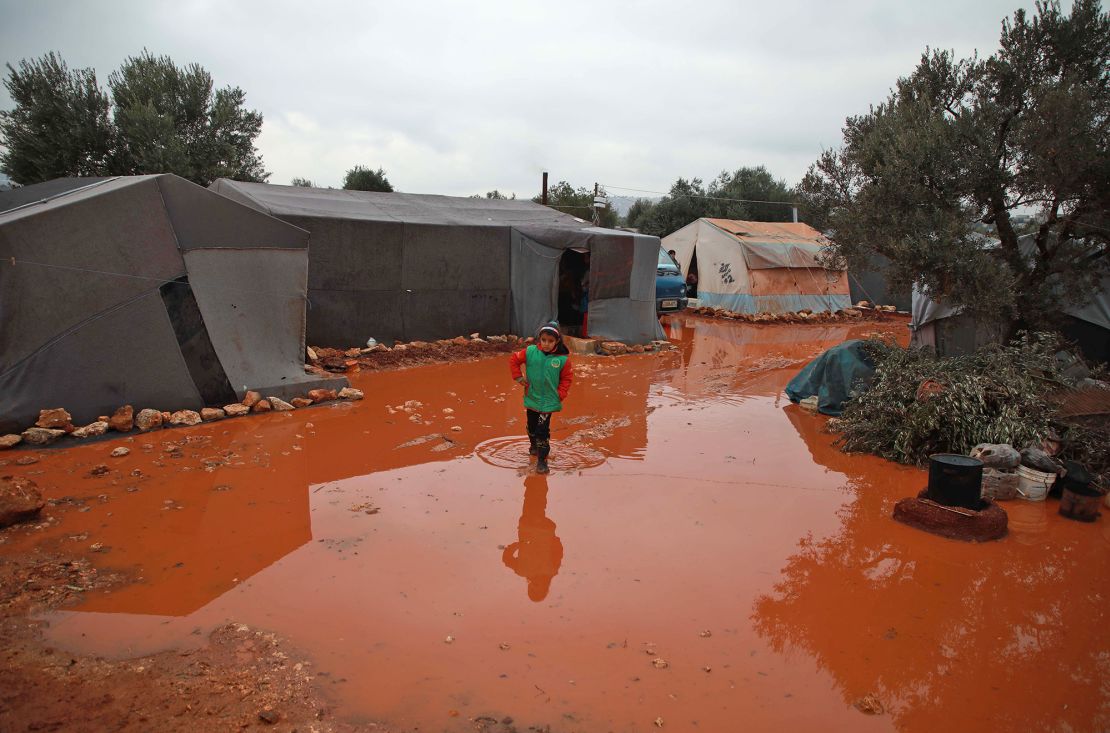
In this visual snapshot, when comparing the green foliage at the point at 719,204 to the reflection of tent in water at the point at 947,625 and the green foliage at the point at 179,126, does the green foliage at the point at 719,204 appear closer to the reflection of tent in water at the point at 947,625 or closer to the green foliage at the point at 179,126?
the green foliage at the point at 179,126

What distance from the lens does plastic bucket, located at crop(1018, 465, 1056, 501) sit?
5926mm

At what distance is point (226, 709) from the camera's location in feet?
Answer: 9.29

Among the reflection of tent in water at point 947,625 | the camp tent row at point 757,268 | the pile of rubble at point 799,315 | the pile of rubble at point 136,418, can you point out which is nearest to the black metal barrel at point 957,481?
the reflection of tent in water at point 947,625

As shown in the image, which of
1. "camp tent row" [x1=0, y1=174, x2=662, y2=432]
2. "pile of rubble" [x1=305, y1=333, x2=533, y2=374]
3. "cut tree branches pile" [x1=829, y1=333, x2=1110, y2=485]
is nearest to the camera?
"cut tree branches pile" [x1=829, y1=333, x2=1110, y2=485]

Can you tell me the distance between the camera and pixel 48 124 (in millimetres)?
17688

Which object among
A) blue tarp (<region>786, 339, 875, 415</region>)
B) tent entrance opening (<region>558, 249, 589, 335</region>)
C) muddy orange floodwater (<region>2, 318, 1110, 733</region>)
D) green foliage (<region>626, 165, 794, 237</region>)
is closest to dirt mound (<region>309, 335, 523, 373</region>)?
tent entrance opening (<region>558, 249, 589, 335</region>)

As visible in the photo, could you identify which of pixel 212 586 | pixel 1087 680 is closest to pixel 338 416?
pixel 212 586

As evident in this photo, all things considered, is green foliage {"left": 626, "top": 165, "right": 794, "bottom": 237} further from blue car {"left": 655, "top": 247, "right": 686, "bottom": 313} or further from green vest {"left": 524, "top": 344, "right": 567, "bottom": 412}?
green vest {"left": 524, "top": 344, "right": 567, "bottom": 412}

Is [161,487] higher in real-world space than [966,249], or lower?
lower

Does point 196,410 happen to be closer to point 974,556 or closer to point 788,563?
point 788,563

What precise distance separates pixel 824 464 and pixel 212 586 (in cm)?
562

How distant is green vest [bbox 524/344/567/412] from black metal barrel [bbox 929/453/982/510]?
10.3 ft

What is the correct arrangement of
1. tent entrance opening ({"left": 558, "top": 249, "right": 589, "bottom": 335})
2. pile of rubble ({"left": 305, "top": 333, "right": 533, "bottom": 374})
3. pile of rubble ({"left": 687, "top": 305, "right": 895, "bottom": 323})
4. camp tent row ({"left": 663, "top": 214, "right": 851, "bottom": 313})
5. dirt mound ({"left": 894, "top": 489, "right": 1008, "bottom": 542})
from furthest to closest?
camp tent row ({"left": 663, "top": 214, "right": 851, "bottom": 313})
pile of rubble ({"left": 687, "top": 305, "right": 895, "bottom": 323})
tent entrance opening ({"left": 558, "top": 249, "right": 589, "bottom": 335})
pile of rubble ({"left": 305, "top": 333, "right": 533, "bottom": 374})
dirt mound ({"left": 894, "top": 489, "right": 1008, "bottom": 542})

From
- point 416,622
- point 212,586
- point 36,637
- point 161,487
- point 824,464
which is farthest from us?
point 824,464
